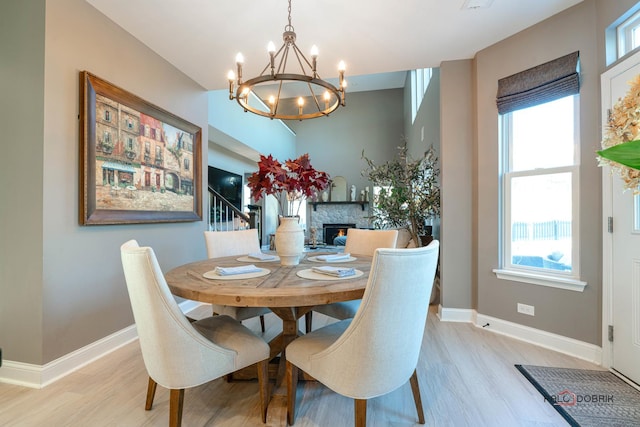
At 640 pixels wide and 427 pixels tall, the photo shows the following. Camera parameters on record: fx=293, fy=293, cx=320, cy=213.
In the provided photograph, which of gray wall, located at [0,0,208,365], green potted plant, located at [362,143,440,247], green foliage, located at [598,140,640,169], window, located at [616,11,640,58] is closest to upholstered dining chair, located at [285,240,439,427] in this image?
green foliage, located at [598,140,640,169]

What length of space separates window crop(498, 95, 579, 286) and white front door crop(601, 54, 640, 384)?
24 cm

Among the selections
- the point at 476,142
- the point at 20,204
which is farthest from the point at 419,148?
the point at 20,204

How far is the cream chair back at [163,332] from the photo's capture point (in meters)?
1.21

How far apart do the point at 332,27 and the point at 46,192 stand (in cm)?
242

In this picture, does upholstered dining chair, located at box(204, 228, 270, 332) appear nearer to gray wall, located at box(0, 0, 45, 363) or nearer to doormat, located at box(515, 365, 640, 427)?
gray wall, located at box(0, 0, 45, 363)

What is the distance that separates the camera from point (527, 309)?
2.49 metres

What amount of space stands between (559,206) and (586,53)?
1.14 meters

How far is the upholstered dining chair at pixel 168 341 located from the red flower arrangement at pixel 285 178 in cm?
72

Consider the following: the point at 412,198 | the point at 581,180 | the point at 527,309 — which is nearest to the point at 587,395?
the point at 527,309

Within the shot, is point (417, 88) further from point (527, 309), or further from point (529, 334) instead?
point (529, 334)

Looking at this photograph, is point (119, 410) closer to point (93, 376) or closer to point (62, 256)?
point (93, 376)

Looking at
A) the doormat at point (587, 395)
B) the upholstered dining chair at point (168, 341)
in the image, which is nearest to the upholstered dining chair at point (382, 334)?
the upholstered dining chair at point (168, 341)

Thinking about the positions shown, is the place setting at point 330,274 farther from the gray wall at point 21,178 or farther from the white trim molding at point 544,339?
the white trim molding at point 544,339

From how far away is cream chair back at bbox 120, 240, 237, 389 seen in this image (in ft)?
3.97
